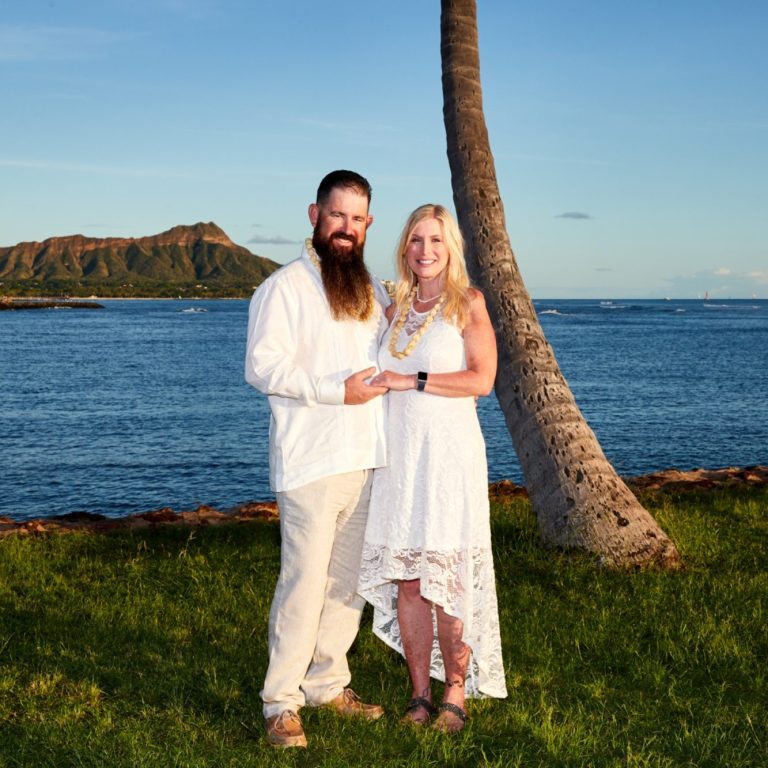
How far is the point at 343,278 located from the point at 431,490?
1.08 metres

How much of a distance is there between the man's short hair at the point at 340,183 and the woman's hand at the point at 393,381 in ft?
2.79

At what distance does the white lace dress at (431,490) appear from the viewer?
4.24m

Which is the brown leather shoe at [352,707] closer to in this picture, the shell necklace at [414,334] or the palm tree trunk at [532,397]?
the shell necklace at [414,334]

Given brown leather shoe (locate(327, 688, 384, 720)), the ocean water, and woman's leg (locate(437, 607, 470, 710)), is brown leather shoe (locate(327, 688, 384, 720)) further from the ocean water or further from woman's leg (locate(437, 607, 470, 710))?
the ocean water

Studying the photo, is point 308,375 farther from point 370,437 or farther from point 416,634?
point 416,634

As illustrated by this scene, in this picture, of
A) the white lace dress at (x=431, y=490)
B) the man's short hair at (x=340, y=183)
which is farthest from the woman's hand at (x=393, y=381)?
the man's short hair at (x=340, y=183)

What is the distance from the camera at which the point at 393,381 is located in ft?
13.5

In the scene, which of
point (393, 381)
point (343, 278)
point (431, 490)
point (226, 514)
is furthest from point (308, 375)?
point (226, 514)

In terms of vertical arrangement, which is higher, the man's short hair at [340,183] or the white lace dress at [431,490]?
the man's short hair at [340,183]

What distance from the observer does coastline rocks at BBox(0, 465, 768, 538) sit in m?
10.1

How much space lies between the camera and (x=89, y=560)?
8.01 metres

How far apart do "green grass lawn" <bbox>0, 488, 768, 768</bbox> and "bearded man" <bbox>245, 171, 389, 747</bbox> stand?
0.45m

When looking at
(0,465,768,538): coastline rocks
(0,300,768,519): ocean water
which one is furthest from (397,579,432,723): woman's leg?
(0,300,768,519): ocean water

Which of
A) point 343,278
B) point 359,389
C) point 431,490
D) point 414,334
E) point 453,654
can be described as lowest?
point 453,654
